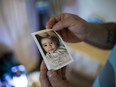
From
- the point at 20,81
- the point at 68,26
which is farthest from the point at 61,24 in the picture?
the point at 20,81

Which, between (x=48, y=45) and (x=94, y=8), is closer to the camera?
(x=48, y=45)

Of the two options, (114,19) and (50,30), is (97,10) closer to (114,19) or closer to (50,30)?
(114,19)

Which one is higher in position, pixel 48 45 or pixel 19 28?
pixel 48 45

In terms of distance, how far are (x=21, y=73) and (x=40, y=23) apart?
19.9 inches

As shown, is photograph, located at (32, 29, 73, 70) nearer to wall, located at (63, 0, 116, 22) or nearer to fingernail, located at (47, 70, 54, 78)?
fingernail, located at (47, 70, 54, 78)

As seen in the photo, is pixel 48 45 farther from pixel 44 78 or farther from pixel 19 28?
pixel 19 28

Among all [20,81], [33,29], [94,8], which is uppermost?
[94,8]

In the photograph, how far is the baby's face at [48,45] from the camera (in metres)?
0.75

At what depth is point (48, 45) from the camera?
76 cm

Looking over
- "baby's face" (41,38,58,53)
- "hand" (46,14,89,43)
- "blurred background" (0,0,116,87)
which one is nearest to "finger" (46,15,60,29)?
"hand" (46,14,89,43)

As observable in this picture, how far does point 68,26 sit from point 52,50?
202 millimetres

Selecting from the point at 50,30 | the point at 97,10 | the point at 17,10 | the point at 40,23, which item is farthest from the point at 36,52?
the point at 50,30

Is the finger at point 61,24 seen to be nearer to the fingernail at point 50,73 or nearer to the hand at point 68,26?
the hand at point 68,26

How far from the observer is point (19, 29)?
5.16 feet
